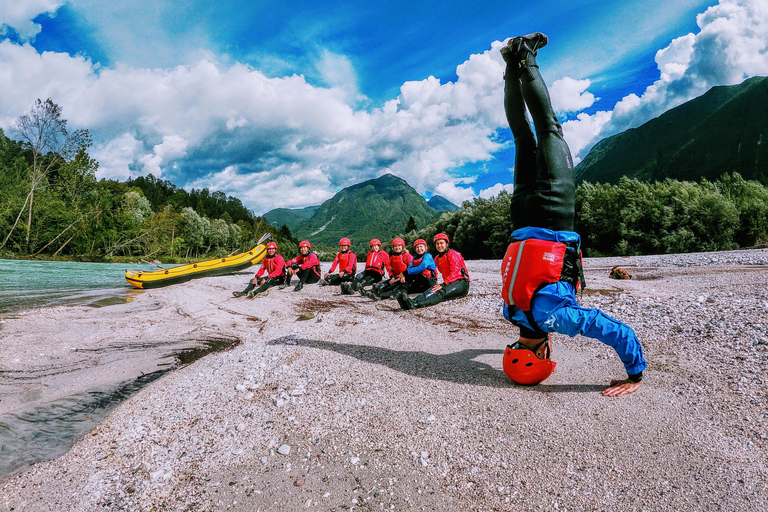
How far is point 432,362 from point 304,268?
1100 centimetres

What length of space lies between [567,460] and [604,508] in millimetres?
396

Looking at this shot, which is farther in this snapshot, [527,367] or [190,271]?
[190,271]

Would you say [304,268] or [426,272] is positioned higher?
[304,268]

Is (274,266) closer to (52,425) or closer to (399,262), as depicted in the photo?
(399,262)

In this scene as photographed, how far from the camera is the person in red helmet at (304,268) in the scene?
1455 centimetres

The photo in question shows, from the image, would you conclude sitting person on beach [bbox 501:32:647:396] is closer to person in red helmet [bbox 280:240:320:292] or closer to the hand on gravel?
the hand on gravel

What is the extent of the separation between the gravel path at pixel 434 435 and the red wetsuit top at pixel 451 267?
16.1 feet

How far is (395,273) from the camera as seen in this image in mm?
12414

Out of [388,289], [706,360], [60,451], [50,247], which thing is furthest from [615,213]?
[50,247]

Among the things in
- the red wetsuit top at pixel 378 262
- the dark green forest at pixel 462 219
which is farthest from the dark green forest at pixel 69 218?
the red wetsuit top at pixel 378 262

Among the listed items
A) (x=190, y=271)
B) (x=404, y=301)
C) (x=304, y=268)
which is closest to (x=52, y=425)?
(x=404, y=301)

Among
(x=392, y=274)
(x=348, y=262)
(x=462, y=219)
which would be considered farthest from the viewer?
(x=462, y=219)

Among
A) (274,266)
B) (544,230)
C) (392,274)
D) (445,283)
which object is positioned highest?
(544,230)

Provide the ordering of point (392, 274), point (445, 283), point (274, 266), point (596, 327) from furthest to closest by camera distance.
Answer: point (274, 266) → point (392, 274) → point (445, 283) → point (596, 327)
